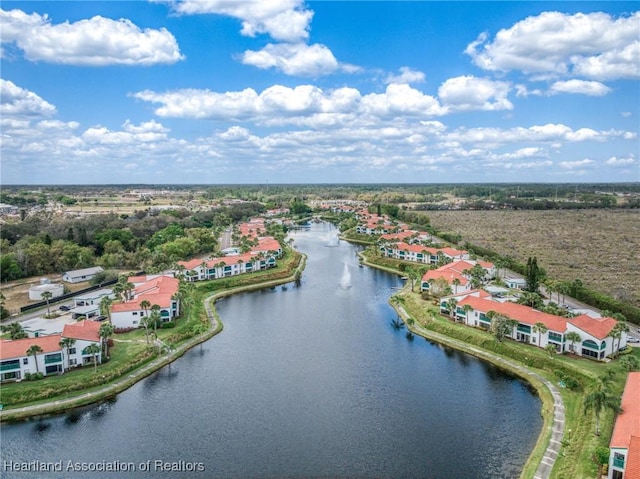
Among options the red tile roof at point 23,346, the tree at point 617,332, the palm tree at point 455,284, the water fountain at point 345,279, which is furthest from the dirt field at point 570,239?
the red tile roof at point 23,346

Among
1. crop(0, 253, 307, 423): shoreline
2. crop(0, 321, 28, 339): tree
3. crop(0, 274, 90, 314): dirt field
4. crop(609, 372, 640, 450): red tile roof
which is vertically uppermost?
crop(0, 321, 28, 339): tree

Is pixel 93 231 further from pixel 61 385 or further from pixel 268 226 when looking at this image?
pixel 61 385

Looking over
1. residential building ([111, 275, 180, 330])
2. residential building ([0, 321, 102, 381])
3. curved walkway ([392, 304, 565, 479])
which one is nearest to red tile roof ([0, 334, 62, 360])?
residential building ([0, 321, 102, 381])

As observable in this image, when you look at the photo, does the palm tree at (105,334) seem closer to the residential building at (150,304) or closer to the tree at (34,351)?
the tree at (34,351)

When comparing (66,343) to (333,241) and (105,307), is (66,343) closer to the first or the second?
(105,307)

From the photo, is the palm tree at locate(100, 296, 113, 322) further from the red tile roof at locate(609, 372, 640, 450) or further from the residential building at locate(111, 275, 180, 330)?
the red tile roof at locate(609, 372, 640, 450)

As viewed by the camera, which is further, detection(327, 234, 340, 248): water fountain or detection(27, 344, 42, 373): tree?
detection(327, 234, 340, 248): water fountain

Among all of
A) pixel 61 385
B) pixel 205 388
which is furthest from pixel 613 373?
pixel 61 385
